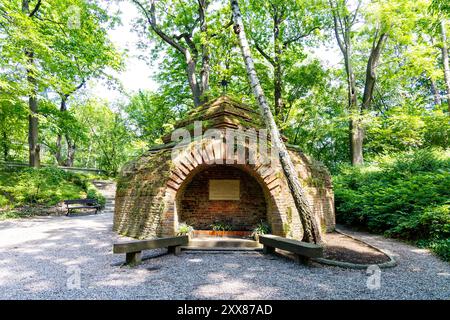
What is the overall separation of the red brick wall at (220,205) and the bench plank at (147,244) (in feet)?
5.43

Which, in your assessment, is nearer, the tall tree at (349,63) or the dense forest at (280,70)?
the dense forest at (280,70)

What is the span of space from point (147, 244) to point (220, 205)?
2.92 metres

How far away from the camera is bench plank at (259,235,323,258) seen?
436cm

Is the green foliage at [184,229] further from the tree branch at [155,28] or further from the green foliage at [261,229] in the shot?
the tree branch at [155,28]

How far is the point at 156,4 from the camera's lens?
524 inches

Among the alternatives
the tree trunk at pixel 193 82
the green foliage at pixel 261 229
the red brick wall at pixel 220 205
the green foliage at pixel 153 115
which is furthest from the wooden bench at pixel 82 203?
the green foliage at pixel 261 229

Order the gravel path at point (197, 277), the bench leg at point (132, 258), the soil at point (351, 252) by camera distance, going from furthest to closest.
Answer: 1. the soil at point (351, 252)
2. the bench leg at point (132, 258)
3. the gravel path at point (197, 277)

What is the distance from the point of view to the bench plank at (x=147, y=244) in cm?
439

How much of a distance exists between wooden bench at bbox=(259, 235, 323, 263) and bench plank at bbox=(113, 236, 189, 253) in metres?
1.93

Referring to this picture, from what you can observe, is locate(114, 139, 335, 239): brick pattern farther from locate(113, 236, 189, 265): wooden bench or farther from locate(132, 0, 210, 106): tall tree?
locate(132, 0, 210, 106): tall tree

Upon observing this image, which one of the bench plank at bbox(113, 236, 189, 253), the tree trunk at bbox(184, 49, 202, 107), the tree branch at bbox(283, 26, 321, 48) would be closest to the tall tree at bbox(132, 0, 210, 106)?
the tree trunk at bbox(184, 49, 202, 107)

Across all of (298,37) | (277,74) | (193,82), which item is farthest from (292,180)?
(298,37)

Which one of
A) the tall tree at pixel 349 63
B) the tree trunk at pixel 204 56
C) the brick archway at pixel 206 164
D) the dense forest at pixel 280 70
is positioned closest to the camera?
the brick archway at pixel 206 164
